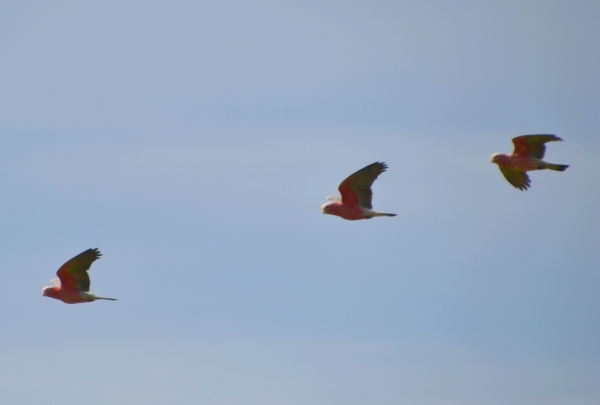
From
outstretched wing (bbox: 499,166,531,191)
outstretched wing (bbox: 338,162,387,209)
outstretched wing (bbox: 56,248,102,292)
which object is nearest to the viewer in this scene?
outstretched wing (bbox: 338,162,387,209)

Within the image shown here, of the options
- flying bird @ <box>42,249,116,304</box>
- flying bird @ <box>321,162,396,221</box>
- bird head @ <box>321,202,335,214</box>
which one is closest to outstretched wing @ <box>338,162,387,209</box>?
flying bird @ <box>321,162,396,221</box>

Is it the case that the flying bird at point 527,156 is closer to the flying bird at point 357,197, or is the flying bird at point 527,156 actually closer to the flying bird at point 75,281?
the flying bird at point 357,197

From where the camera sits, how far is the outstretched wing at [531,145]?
39.1 metres

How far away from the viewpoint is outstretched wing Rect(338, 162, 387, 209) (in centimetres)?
3825

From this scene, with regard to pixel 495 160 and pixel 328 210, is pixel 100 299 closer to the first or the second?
pixel 328 210

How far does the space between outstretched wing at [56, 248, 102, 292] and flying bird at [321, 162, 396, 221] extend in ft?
31.9

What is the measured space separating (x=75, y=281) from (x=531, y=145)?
1930 centimetres

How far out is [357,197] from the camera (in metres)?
39.0

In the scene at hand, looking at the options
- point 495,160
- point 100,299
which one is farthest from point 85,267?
point 495,160

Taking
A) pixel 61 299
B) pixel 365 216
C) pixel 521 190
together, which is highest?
pixel 521 190

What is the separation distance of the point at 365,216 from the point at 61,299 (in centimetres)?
1301

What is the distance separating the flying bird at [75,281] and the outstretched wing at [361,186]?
10193mm

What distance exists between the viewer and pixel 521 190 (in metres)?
42.5

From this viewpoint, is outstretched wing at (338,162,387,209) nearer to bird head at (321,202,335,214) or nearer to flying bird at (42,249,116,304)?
bird head at (321,202,335,214)
